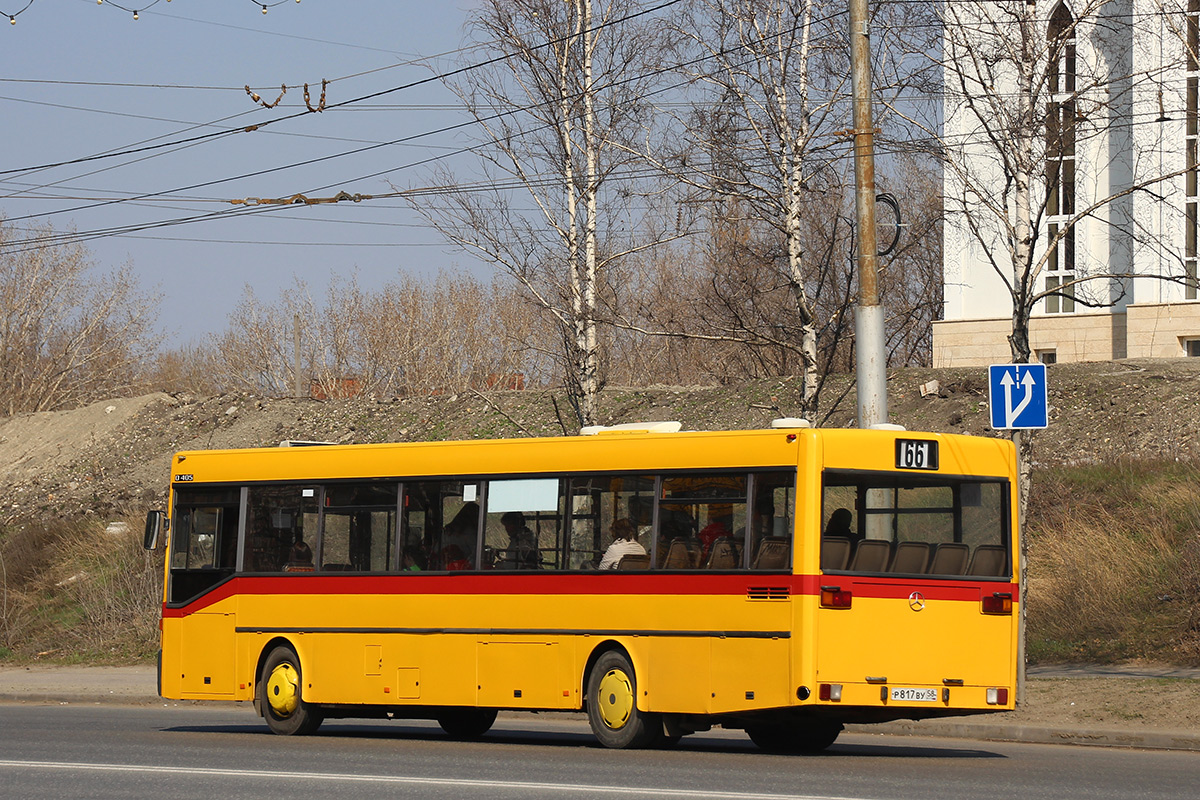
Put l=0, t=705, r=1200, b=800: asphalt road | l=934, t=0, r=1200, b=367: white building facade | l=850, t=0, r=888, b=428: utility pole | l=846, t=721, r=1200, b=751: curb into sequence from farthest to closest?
l=934, t=0, r=1200, b=367: white building facade < l=850, t=0, r=888, b=428: utility pole < l=846, t=721, r=1200, b=751: curb < l=0, t=705, r=1200, b=800: asphalt road

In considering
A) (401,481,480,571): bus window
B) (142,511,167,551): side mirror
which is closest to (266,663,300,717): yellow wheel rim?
(401,481,480,571): bus window

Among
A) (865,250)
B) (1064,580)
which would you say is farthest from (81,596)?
(865,250)

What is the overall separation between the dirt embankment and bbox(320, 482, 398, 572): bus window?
14031 mm

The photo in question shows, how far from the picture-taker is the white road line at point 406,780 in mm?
9602

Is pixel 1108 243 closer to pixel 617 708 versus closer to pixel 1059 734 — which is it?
pixel 1059 734

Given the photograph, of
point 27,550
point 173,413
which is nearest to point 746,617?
point 27,550

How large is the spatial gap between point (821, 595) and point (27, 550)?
26.3 m

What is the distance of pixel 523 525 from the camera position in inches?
567

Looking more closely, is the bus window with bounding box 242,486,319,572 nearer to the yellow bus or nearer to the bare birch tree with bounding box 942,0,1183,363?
the yellow bus

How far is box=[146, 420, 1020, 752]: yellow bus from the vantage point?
12703 mm

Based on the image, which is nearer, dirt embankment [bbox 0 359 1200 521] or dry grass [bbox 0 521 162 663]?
dry grass [bbox 0 521 162 663]

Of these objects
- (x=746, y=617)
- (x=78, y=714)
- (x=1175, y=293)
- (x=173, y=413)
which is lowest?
(x=78, y=714)

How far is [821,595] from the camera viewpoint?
12.5 meters

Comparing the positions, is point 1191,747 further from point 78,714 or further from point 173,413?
point 173,413
